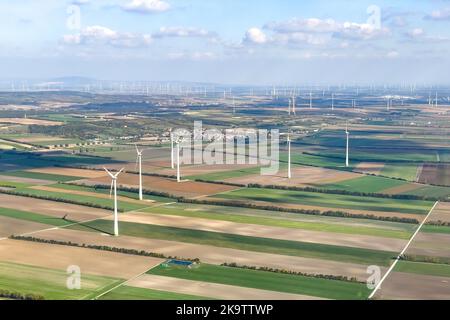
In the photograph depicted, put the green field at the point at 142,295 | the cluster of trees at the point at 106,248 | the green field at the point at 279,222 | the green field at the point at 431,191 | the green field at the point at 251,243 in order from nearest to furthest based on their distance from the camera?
the green field at the point at 142,295 → the cluster of trees at the point at 106,248 → the green field at the point at 251,243 → the green field at the point at 279,222 → the green field at the point at 431,191

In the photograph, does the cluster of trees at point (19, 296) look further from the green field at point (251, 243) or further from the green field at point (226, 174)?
the green field at point (226, 174)

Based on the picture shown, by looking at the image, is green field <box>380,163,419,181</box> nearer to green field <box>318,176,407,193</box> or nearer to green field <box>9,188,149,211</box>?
green field <box>318,176,407,193</box>

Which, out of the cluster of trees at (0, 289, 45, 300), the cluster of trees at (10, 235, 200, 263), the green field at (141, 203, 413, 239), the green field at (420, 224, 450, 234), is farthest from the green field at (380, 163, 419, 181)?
the cluster of trees at (0, 289, 45, 300)

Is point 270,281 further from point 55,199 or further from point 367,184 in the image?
point 367,184

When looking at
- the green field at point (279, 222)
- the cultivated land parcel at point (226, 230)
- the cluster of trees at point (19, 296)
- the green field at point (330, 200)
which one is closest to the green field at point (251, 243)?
the cultivated land parcel at point (226, 230)

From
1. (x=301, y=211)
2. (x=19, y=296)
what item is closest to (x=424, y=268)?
(x=301, y=211)
